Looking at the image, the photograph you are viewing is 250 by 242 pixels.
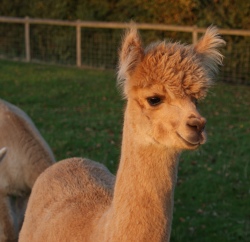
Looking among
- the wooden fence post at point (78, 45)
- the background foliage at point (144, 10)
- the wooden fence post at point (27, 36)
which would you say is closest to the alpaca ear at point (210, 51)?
the background foliage at point (144, 10)

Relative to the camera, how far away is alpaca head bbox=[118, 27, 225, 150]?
12.0ft

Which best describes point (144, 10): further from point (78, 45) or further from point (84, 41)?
point (78, 45)

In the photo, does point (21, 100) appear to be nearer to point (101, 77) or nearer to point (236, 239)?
point (101, 77)

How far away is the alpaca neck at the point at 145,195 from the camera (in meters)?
3.79

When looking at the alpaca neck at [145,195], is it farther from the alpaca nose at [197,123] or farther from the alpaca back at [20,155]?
the alpaca back at [20,155]

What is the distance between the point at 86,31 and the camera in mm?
21766

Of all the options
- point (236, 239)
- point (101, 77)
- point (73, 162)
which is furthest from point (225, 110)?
point (73, 162)

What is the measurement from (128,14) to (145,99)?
1829 cm

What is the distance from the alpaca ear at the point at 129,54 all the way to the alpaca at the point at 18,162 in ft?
10.4

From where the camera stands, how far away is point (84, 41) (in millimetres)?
21859

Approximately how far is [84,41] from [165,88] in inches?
722

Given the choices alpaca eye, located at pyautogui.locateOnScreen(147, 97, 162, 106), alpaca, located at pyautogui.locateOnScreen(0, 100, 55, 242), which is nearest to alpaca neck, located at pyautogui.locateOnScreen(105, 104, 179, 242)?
alpaca eye, located at pyautogui.locateOnScreen(147, 97, 162, 106)

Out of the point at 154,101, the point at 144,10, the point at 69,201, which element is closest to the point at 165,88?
the point at 154,101

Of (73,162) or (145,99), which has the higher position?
(145,99)
